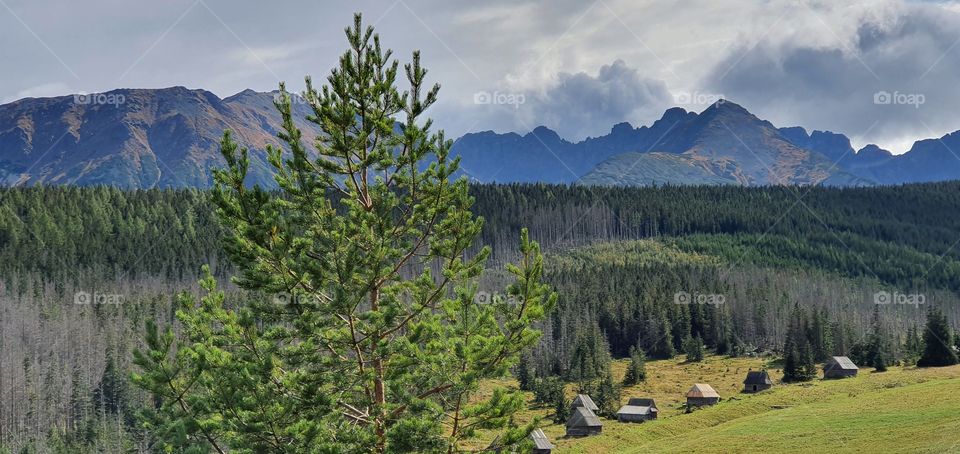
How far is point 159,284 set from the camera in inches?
7579

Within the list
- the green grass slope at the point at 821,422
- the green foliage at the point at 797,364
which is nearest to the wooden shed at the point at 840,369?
the green foliage at the point at 797,364

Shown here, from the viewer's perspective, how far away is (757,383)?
100062 mm

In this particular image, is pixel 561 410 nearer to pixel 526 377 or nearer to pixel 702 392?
pixel 702 392

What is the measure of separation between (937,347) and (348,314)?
10370 centimetres

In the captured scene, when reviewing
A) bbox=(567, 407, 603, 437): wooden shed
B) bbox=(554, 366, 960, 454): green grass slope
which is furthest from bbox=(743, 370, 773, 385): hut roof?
bbox=(567, 407, 603, 437): wooden shed

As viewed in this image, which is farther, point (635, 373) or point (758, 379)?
point (635, 373)

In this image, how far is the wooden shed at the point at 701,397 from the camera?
93.6m

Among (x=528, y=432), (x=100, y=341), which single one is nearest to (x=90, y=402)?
(x=100, y=341)

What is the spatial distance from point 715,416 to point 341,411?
7396 cm

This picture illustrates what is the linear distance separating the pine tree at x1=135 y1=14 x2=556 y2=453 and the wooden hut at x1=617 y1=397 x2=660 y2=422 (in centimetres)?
7852

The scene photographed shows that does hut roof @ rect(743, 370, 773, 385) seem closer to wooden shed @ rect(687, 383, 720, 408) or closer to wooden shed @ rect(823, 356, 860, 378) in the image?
wooden shed @ rect(687, 383, 720, 408)

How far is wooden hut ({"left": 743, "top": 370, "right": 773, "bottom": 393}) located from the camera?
99.5 meters

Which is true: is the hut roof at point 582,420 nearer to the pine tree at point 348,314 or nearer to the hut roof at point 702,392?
the hut roof at point 702,392

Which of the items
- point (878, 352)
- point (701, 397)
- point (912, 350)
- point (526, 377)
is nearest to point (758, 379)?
point (701, 397)
